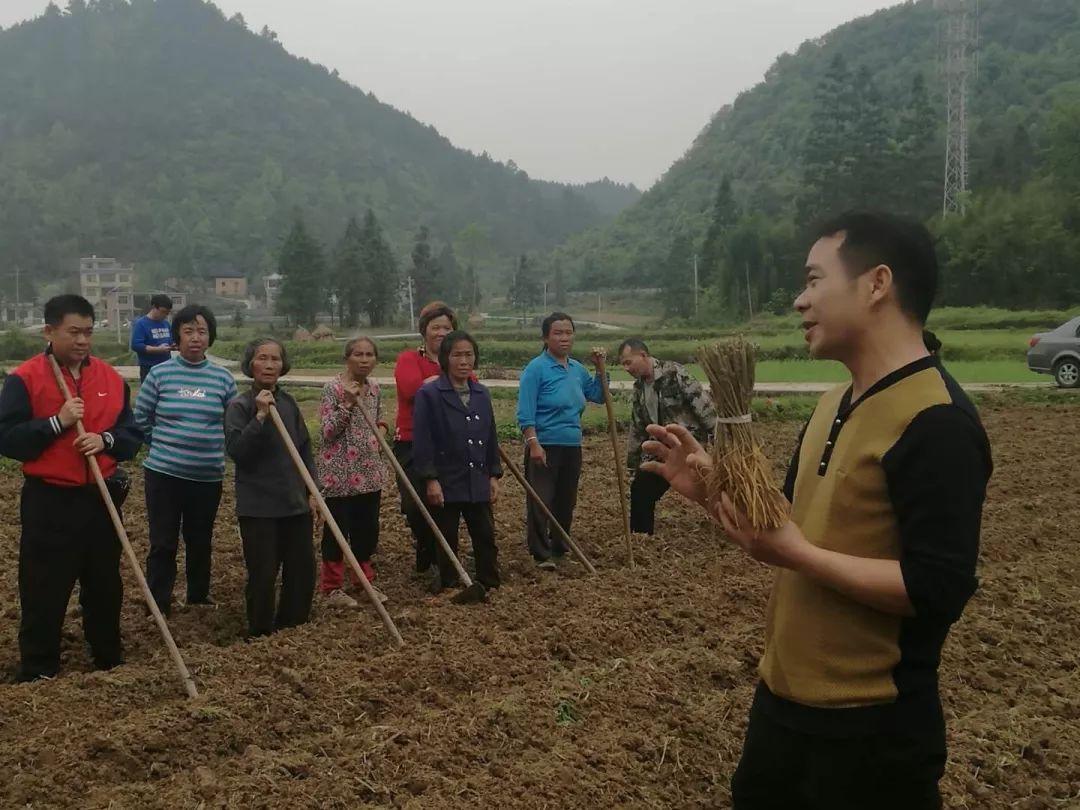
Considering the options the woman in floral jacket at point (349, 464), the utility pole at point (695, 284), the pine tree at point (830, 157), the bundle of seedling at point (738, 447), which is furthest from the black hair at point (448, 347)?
the utility pole at point (695, 284)

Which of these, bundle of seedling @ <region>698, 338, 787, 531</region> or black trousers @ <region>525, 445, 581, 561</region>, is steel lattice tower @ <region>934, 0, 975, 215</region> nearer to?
black trousers @ <region>525, 445, 581, 561</region>

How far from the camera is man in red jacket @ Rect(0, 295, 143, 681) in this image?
4809 millimetres

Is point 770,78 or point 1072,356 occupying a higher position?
point 770,78

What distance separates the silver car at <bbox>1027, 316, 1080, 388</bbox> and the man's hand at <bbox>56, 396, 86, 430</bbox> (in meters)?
18.2

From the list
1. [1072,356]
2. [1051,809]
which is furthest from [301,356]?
[1051,809]

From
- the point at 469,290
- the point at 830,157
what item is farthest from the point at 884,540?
the point at 469,290

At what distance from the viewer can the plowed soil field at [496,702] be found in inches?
145

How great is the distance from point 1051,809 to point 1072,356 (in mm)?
17363

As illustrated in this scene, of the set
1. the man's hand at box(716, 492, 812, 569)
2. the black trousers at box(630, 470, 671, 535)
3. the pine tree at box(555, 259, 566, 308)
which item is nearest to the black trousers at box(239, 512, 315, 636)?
the black trousers at box(630, 470, 671, 535)

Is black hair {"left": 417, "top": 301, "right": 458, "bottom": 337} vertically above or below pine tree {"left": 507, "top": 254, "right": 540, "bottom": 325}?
below

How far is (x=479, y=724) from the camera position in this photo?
4059 mm

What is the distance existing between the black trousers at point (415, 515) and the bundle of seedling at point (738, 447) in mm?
4485

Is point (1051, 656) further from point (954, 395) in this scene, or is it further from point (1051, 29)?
point (1051, 29)

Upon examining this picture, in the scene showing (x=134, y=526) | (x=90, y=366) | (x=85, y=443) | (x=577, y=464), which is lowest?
(x=134, y=526)
